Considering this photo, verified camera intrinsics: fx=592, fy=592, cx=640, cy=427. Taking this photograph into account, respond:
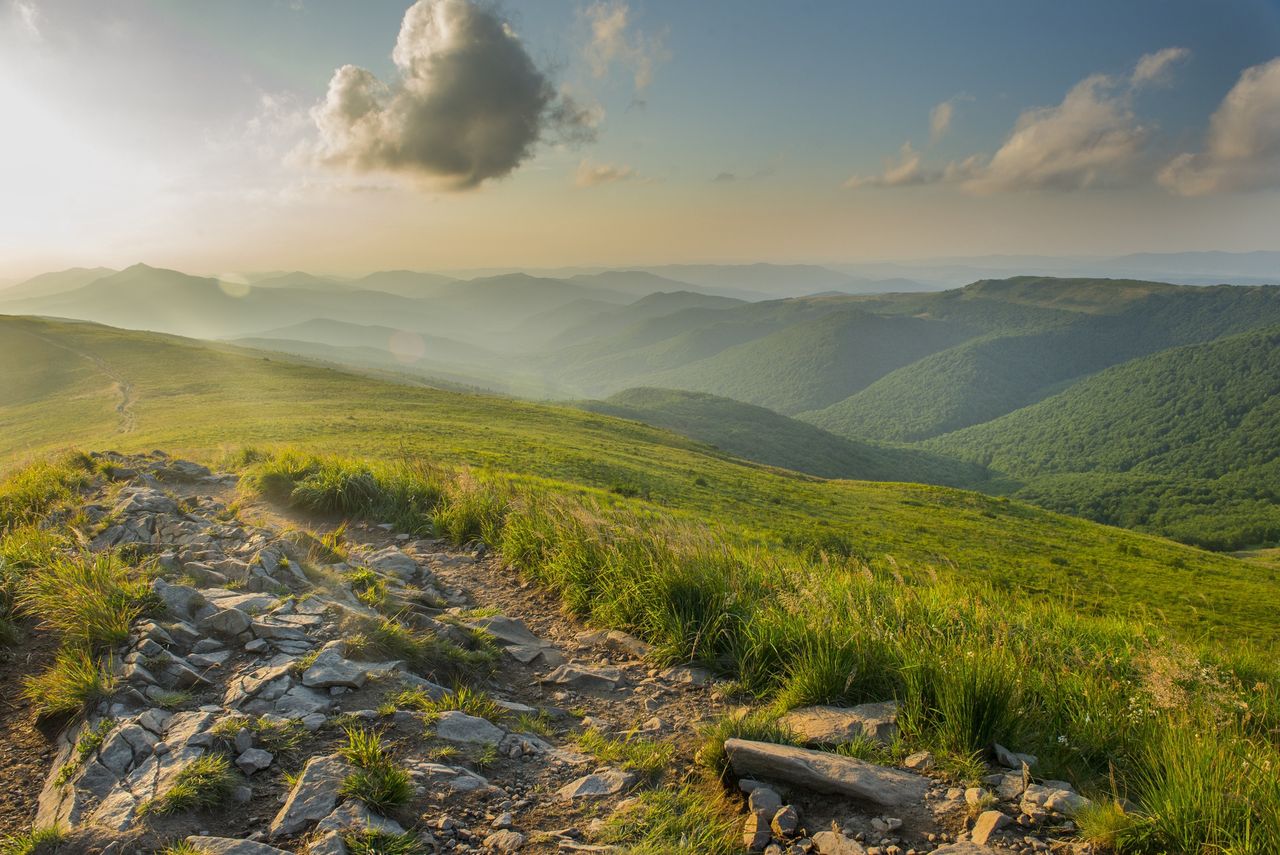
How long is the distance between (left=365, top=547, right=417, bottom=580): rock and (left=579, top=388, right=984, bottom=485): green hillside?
423ft

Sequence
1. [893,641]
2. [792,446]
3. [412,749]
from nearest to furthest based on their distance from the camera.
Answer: [412,749]
[893,641]
[792,446]

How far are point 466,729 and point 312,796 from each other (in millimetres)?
1175

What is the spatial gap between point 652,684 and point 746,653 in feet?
3.23

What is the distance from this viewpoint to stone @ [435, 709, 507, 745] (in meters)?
4.60

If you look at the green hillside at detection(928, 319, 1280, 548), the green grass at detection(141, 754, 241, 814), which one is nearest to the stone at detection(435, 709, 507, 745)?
the green grass at detection(141, 754, 241, 814)

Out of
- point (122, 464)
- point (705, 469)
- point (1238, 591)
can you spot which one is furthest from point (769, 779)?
point (1238, 591)

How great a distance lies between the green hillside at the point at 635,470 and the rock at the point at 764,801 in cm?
1229

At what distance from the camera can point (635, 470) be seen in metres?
37.2

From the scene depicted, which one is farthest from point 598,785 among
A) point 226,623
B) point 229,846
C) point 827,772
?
point 226,623

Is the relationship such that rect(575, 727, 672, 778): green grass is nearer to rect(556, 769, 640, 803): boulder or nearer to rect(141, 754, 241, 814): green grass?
rect(556, 769, 640, 803): boulder

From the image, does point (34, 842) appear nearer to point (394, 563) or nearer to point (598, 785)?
point (598, 785)

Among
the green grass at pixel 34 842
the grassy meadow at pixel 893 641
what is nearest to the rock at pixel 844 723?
the grassy meadow at pixel 893 641

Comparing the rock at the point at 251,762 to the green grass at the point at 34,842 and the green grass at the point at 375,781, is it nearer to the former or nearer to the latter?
the green grass at the point at 375,781

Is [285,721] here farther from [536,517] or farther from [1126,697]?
[1126,697]
